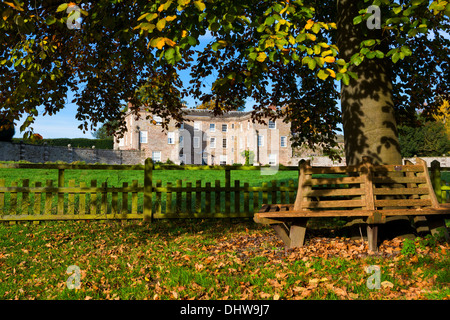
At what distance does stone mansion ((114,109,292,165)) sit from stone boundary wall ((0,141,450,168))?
2.57 metres

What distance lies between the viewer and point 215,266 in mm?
4492

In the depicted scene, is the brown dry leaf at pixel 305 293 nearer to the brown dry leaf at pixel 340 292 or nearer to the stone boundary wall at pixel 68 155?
the brown dry leaf at pixel 340 292

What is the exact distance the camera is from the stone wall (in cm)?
2730

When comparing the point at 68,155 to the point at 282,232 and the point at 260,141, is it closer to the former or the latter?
the point at 260,141

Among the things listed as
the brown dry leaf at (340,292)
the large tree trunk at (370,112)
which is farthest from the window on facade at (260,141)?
the brown dry leaf at (340,292)

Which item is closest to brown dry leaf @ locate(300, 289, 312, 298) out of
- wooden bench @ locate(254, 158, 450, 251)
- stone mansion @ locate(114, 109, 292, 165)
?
wooden bench @ locate(254, 158, 450, 251)

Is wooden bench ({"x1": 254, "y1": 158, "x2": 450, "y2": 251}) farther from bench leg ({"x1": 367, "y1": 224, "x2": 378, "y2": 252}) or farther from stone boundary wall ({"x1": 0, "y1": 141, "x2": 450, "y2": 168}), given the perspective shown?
stone boundary wall ({"x1": 0, "y1": 141, "x2": 450, "y2": 168})

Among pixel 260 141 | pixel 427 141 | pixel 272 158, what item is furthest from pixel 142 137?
pixel 427 141

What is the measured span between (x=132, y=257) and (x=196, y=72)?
5.92m

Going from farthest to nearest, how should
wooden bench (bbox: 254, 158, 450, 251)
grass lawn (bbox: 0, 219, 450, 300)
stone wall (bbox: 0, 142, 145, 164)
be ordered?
stone wall (bbox: 0, 142, 145, 164)
wooden bench (bbox: 254, 158, 450, 251)
grass lawn (bbox: 0, 219, 450, 300)

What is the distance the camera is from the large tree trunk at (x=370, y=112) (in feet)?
17.8

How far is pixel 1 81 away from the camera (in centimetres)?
564

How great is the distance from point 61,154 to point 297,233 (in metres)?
34.7

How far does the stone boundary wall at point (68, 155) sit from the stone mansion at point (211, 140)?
257 centimetres
